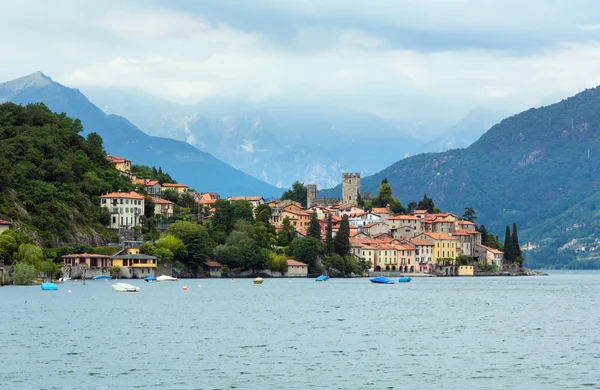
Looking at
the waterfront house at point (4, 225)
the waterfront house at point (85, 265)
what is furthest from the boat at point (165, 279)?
the waterfront house at point (4, 225)

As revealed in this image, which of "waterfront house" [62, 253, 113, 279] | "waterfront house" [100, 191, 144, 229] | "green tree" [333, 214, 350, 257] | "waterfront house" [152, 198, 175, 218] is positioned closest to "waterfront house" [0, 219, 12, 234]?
"waterfront house" [62, 253, 113, 279]

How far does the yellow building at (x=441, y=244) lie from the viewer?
17450cm

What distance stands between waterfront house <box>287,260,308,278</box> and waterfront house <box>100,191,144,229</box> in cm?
2180

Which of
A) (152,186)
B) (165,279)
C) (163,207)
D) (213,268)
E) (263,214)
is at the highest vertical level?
(152,186)

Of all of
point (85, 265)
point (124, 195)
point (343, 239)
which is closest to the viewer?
point (85, 265)

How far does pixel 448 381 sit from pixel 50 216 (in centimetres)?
9334

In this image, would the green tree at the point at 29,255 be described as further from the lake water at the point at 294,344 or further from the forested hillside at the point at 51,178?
the lake water at the point at 294,344

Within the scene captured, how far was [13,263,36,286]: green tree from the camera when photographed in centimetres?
10606

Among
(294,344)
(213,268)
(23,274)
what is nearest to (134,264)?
(213,268)

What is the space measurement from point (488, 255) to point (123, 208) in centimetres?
6730

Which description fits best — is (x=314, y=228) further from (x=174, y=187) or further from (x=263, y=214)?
(x=174, y=187)

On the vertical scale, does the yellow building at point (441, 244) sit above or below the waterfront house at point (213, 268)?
above

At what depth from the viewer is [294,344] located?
52.7m

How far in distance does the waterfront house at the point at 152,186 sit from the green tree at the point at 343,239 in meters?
34.1
